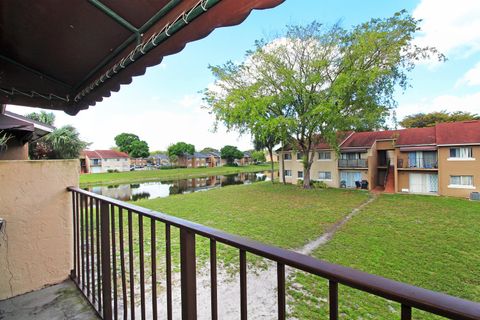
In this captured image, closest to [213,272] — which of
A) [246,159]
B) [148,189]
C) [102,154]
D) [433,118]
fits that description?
[148,189]

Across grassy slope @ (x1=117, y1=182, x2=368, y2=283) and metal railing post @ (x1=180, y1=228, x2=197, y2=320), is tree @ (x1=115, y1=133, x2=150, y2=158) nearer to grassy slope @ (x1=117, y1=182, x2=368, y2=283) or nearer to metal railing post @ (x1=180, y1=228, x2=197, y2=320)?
grassy slope @ (x1=117, y1=182, x2=368, y2=283)

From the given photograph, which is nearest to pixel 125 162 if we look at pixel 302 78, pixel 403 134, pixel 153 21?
pixel 302 78

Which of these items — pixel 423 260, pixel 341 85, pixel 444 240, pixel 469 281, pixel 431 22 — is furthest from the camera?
pixel 341 85

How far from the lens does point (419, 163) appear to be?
13375 millimetres

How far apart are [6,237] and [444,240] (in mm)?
8083

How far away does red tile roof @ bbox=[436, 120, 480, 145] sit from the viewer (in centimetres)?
1173

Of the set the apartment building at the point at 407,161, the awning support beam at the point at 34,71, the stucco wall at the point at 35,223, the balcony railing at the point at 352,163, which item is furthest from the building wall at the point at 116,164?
the stucco wall at the point at 35,223

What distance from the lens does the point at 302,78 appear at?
13.4m

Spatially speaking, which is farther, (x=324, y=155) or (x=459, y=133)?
(x=324, y=155)

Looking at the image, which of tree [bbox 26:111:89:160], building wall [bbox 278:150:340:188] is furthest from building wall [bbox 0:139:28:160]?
building wall [bbox 278:150:340:188]

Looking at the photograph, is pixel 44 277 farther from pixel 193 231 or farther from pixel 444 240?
pixel 444 240

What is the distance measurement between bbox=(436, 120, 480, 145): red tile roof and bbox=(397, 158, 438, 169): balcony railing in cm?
117

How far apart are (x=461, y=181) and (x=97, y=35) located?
15653mm

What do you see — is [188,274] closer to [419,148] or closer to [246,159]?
[419,148]
